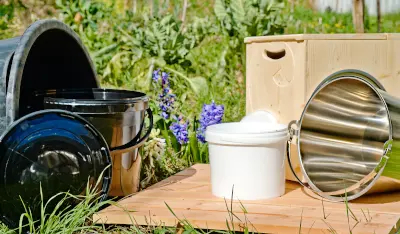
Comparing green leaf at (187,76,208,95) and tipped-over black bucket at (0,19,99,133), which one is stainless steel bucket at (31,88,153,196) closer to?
tipped-over black bucket at (0,19,99,133)

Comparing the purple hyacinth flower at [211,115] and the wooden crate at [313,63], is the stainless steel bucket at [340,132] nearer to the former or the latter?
the wooden crate at [313,63]

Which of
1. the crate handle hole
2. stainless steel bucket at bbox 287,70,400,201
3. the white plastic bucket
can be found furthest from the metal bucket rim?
the crate handle hole

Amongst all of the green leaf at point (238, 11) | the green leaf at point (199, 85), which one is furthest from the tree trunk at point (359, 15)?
the green leaf at point (199, 85)

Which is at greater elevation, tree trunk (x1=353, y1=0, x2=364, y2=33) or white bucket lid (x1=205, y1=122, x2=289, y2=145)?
tree trunk (x1=353, y1=0, x2=364, y2=33)

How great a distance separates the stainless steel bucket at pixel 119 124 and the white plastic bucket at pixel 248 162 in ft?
1.01

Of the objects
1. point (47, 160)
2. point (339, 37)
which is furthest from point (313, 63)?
point (47, 160)

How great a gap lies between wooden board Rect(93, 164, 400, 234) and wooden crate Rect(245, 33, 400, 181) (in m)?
0.37

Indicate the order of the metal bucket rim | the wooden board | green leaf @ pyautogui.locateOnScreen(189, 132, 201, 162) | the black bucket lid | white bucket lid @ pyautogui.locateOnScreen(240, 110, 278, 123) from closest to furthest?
the wooden board → the black bucket lid → the metal bucket rim → white bucket lid @ pyautogui.locateOnScreen(240, 110, 278, 123) → green leaf @ pyautogui.locateOnScreen(189, 132, 201, 162)

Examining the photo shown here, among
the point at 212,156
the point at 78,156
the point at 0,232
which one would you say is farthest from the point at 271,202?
the point at 0,232

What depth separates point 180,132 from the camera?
337 centimetres

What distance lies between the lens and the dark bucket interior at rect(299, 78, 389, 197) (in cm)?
271

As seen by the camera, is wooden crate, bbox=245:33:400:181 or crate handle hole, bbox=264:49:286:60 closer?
wooden crate, bbox=245:33:400:181

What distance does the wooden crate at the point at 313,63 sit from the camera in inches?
107

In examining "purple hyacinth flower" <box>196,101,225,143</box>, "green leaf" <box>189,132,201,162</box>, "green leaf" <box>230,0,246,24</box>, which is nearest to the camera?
"purple hyacinth flower" <box>196,101,225,143</box>
